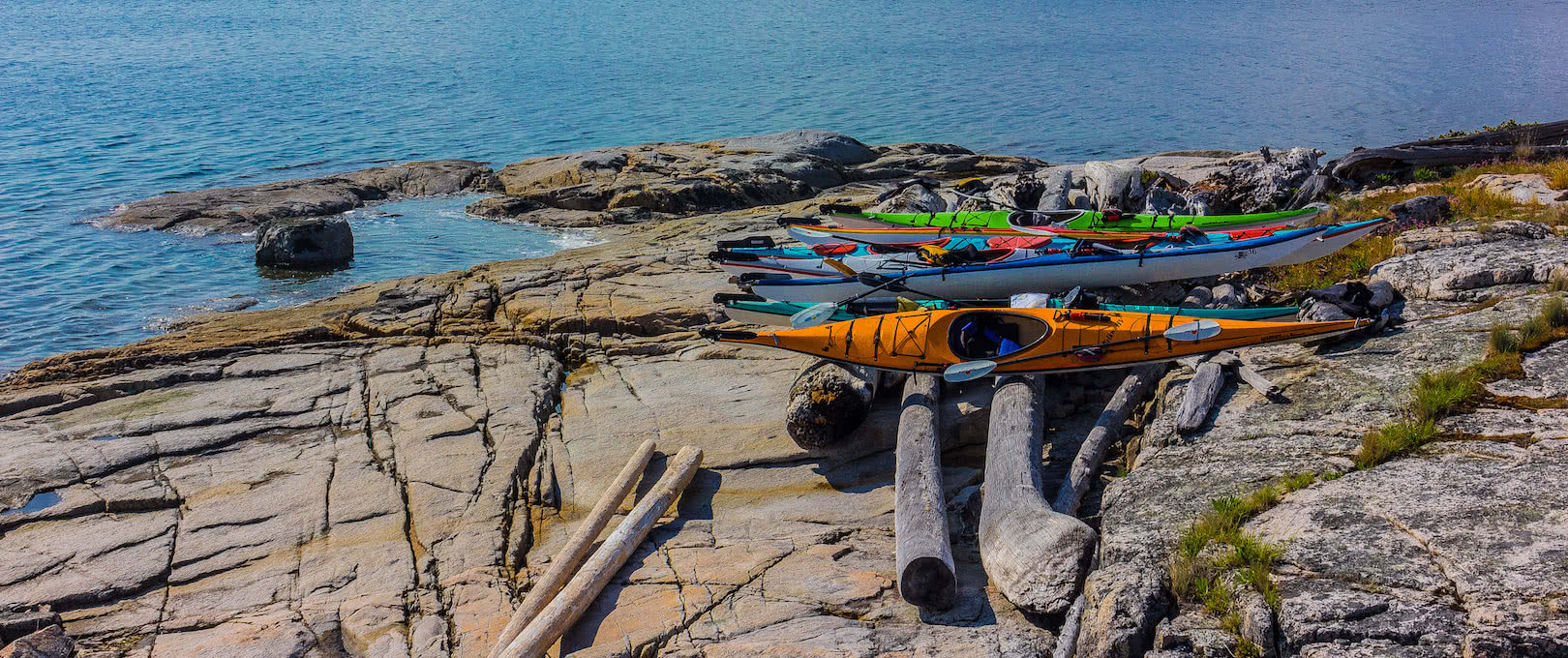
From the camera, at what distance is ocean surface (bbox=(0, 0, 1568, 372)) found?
20062mm

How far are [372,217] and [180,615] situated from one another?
55.1 ft

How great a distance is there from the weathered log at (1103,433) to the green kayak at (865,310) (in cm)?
62

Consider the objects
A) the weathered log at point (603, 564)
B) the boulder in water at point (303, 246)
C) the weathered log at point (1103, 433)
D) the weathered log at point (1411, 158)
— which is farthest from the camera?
the boulder in water at point (303, 246)

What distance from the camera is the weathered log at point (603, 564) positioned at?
22.1 feet

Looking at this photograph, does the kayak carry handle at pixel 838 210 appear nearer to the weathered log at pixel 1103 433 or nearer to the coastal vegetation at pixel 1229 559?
the weathered log at pixel 1103 433

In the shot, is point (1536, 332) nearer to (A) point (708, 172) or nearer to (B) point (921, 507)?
(B) point (921, 507)

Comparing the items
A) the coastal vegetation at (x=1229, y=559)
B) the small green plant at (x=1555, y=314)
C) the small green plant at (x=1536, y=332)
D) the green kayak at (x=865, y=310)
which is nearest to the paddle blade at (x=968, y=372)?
the green kayak at (x=865, y=310)

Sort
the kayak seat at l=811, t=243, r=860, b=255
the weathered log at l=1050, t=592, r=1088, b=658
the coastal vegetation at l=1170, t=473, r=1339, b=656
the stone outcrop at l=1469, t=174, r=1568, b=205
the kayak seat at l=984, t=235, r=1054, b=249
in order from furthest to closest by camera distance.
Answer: the kayak seat at l=811, t=243, r=860, b=255 → the kayak seat at l=984, t=235, r=1054, b=249 → the stone outcrop at l=1469, t=174, r=1568, b=205 → the weathered log at l=1050, t=592, r=1088, b=658 → the coastal vegetation at l=1170, t=473, r=1339, b=656

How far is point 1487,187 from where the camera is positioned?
1329 cm

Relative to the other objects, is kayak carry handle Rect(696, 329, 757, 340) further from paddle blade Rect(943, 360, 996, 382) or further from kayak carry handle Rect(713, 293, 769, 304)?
paddle blade Rect(943, 360, 996, 382)

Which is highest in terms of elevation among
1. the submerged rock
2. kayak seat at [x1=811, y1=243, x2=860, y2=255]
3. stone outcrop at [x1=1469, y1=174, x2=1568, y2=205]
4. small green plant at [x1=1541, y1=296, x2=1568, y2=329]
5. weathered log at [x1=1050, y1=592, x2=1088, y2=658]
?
stone outcrop at [x1=1469, y1=174, x2=1568, y2=205]

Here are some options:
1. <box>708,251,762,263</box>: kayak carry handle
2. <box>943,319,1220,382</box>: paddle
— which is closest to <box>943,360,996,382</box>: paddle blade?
<box>943,319,1220,382</box>: paddle

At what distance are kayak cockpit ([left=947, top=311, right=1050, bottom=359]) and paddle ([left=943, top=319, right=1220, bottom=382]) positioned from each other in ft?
0.76

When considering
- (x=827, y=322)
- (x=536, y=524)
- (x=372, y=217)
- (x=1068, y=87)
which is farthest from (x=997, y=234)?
(x=1068, y=87)
